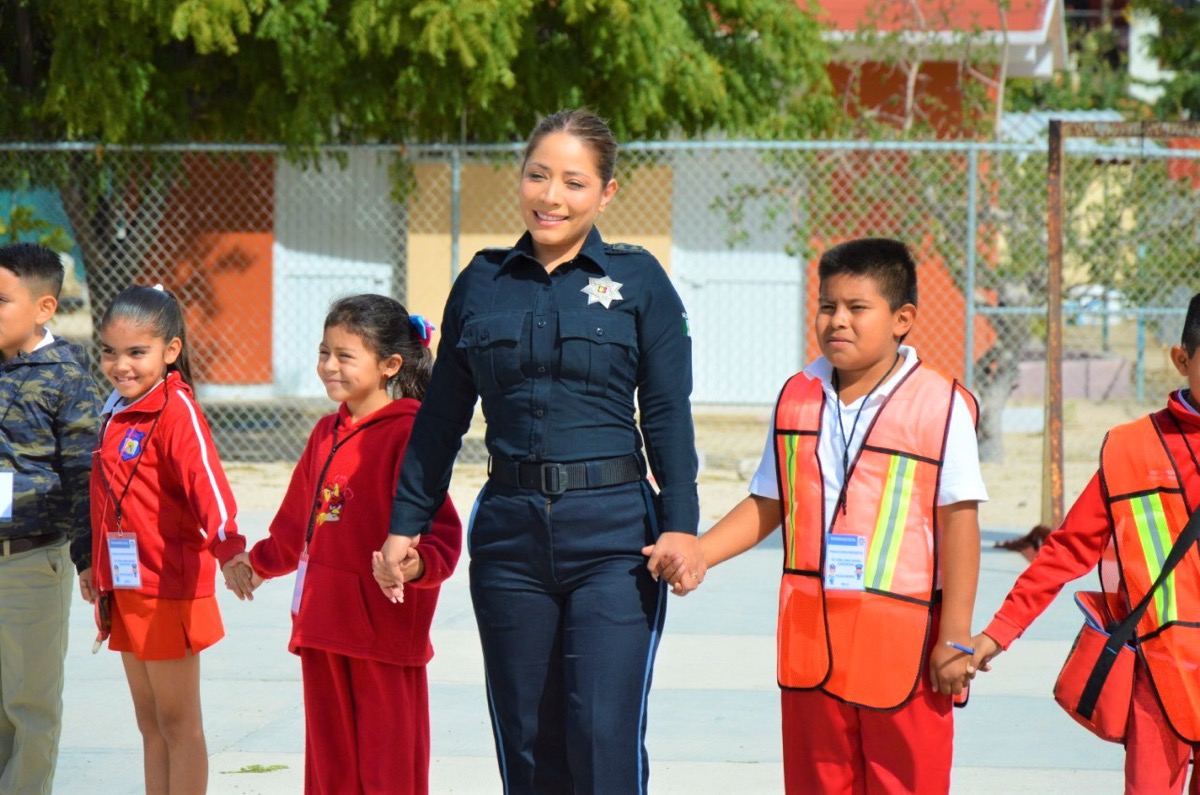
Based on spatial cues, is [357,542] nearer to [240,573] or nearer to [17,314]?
[240,573]

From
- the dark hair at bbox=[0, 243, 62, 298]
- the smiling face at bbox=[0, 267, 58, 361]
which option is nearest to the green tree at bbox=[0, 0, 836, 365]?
the dark hair at bbox=[0, 243, 62, 298]

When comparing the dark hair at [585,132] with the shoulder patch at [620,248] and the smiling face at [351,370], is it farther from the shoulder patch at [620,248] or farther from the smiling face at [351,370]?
the smiling face at [351,370]

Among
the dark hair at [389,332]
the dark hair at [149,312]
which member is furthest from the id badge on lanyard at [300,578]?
the dark hair at [149,312]

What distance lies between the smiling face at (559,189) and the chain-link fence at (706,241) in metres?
7.14

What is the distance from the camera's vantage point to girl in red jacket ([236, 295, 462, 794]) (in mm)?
3832

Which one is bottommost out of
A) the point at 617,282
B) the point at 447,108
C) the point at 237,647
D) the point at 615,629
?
the point at 237,647

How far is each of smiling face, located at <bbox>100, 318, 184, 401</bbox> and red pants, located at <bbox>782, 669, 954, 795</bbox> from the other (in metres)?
1.93

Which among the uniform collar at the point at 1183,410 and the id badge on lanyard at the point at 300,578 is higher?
the uniform collar at the point at 1183,410

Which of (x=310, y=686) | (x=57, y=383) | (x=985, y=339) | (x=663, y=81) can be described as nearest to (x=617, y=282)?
(x=310, y=686)


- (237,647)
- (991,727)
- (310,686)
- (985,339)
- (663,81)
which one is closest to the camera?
(310,686)

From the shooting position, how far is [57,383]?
173 inches

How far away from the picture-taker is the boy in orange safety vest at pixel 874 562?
132 inches

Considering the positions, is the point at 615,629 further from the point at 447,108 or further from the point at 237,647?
the point at 447,108

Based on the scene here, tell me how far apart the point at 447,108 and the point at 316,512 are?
7545 millimetres
